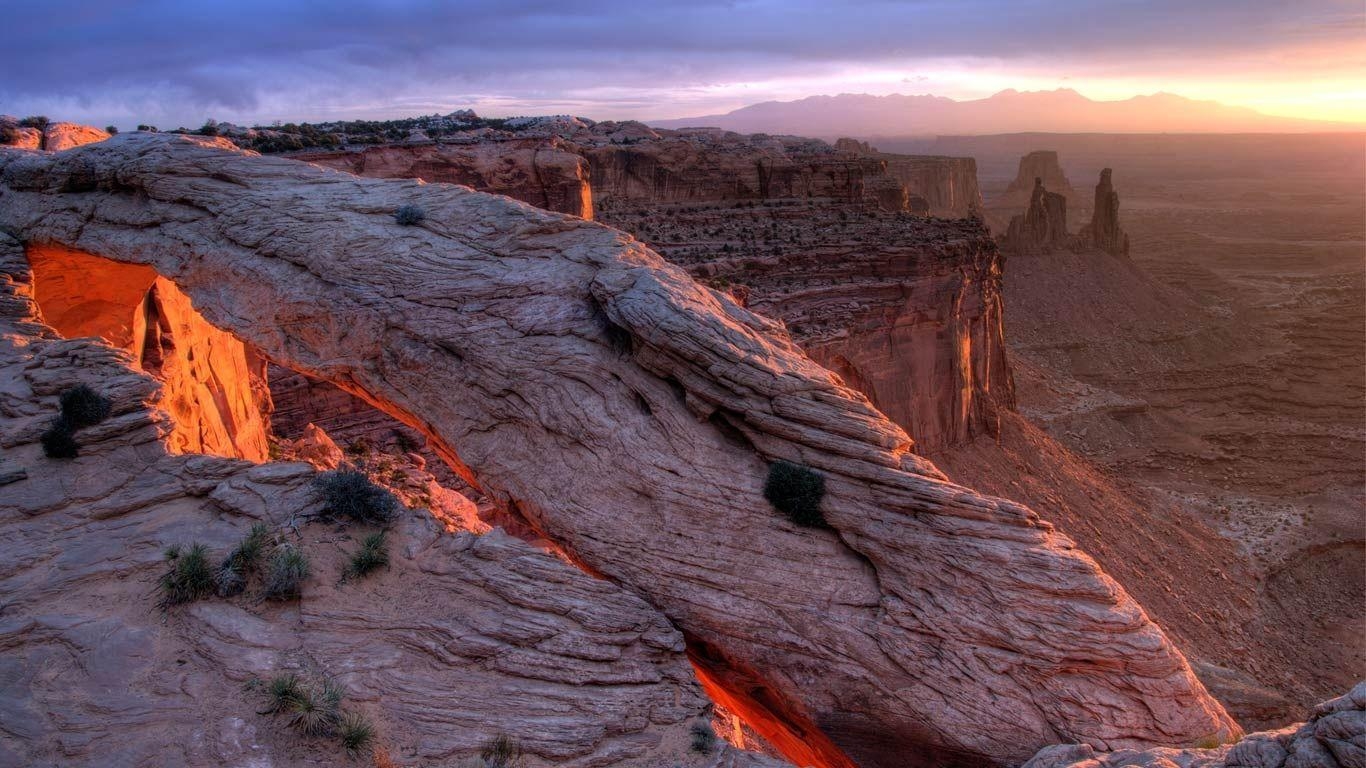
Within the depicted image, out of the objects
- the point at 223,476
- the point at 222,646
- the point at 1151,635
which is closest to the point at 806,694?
the point at 1151,635

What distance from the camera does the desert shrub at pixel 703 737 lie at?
9.23 m

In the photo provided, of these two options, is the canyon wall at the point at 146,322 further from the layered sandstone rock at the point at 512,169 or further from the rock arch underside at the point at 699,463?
the layered sandstone rock at the point at 512,169

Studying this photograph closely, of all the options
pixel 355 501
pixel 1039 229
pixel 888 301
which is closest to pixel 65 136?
pixel 355 501

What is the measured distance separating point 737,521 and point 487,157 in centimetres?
2212

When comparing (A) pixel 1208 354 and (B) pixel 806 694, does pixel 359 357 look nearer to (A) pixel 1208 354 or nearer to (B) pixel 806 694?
(B) pixel 806 694

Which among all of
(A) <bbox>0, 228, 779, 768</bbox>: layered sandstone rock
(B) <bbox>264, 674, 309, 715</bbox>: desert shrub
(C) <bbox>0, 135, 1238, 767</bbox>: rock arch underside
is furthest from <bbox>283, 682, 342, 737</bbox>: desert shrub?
(C) <bbox>0, 135, 1238, 767</bbox>: rock arch underside

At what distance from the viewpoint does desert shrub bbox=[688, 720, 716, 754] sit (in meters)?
9.23

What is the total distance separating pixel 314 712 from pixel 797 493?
639 centimetres

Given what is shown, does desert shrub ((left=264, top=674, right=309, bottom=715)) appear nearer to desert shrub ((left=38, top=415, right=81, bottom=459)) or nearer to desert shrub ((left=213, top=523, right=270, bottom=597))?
desert shrub ((left=213, top=523, right=270, bottom=597))

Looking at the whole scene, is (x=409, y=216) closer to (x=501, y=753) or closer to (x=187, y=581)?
(x=187, y=581)

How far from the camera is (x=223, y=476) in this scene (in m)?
11.9

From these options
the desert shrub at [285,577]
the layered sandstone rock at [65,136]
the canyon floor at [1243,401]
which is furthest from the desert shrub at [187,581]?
the canyon floor at [1243,401]

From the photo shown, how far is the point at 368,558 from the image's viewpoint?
10633mm

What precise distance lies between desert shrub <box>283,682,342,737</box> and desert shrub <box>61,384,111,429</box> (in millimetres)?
6481
